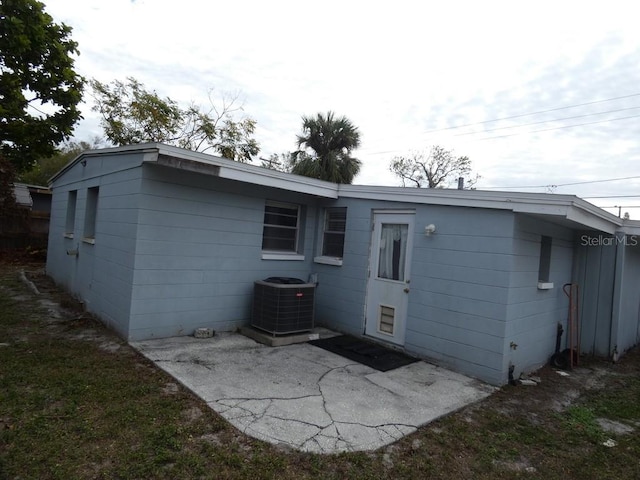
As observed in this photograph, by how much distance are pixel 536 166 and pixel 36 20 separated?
2043 cm

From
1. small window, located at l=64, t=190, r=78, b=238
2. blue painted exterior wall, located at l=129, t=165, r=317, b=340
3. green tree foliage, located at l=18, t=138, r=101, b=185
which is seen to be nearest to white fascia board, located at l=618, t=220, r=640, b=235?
blue painted exterior wall, located at l=129, t=165, r=317, b=340

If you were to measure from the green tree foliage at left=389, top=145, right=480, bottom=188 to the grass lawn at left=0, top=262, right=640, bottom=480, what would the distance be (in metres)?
22.3

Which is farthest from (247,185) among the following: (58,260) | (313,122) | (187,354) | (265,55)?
(313,122)

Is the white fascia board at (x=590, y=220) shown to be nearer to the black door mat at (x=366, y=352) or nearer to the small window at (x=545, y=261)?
the small window at (x=545, y=261)

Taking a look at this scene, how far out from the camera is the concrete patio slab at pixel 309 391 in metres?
3.12

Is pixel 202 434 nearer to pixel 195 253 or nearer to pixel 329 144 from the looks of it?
pixel 195 253

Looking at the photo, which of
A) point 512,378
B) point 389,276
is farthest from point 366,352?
point 512,378

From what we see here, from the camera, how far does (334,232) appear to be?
6.97 metres

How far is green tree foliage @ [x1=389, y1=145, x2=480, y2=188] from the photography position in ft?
83.2

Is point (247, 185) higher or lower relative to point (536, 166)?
lower

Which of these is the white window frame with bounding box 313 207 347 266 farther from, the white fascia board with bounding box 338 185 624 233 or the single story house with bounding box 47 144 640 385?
the white fascia board with bounding box 338 185 624 233

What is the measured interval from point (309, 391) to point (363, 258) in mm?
2824

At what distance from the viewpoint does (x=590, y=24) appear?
20.9ft

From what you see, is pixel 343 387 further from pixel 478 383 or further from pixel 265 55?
pixel 265 55
